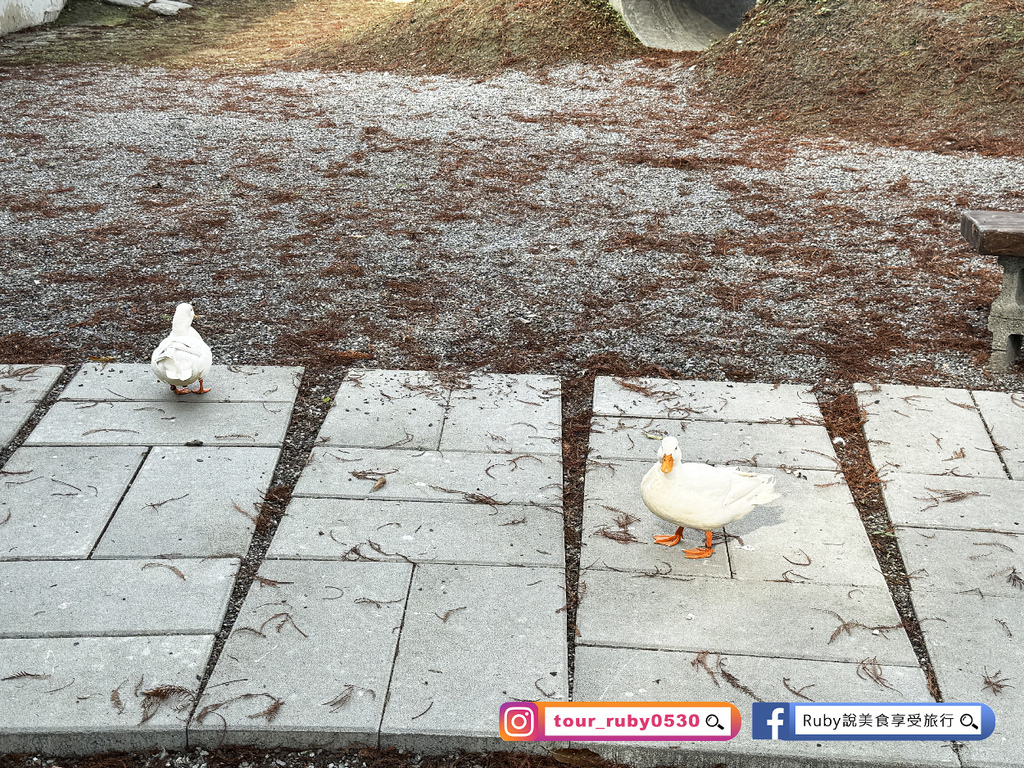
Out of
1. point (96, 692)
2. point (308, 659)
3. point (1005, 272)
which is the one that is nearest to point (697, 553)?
point (308, 659)

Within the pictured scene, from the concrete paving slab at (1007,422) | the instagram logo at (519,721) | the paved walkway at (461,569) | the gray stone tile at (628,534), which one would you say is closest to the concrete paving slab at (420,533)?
the paved walkway at (461,569)

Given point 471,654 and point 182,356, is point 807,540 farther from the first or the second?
point 182,356

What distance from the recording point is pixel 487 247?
690 cm

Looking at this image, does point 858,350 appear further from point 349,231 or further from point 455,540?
point 349,231

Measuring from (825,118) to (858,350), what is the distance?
5943 mm

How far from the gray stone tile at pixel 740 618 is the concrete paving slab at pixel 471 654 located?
6.2 inches

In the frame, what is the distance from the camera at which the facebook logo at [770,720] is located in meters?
2.73

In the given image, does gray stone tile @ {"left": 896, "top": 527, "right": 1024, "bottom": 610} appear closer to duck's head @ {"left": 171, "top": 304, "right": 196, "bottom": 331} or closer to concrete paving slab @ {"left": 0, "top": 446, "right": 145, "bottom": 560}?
concrete paving slab @ {"left": 0, "top": 446, "right": 145, "bottom": 560}

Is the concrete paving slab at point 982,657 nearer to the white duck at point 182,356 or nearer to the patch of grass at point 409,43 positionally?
the white duck at point 182,356

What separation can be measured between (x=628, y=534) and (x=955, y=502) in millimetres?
1442

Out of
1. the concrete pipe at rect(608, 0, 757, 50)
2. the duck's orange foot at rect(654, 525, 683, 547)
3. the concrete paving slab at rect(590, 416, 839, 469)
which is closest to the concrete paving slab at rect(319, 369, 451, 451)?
the concrete paving slab at rect(590, 416, 839, 469)

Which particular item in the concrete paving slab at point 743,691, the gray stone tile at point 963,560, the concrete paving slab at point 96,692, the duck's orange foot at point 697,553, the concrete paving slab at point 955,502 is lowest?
the concrete paving slab at point 955,502

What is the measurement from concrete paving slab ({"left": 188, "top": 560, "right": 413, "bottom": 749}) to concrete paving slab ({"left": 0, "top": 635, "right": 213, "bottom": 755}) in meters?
0.10

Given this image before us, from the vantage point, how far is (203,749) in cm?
275
